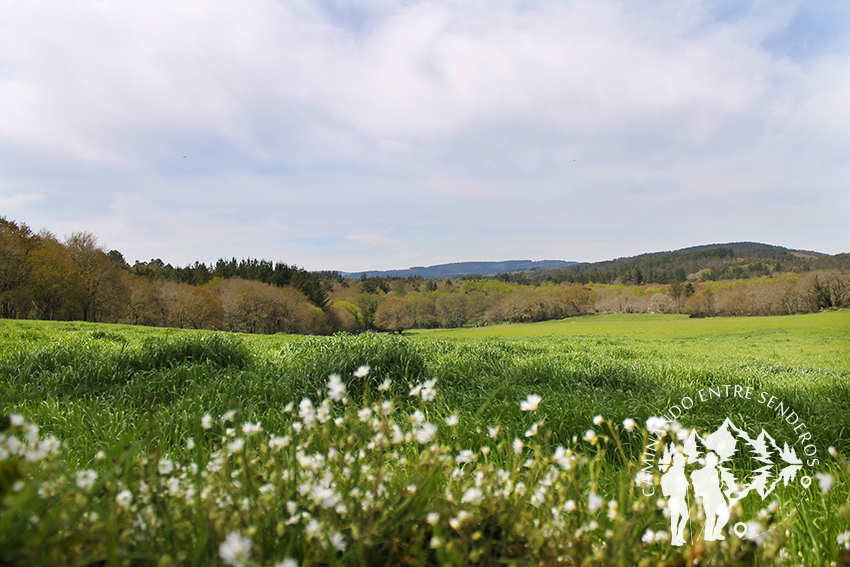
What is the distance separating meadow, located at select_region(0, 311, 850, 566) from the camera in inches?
55.7

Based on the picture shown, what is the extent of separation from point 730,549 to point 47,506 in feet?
7.37

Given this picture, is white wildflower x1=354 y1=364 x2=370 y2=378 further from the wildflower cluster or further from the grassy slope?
the grassy slope

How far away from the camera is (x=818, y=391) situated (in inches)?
256

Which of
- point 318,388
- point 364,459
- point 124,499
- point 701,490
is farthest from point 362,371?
point 318,388

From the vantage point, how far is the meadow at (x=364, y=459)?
142 centimetres

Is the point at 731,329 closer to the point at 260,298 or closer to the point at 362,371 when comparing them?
the point at 362,371

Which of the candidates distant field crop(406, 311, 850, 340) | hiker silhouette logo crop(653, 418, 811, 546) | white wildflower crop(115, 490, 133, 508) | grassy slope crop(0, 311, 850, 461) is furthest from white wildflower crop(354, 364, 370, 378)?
distant field crop(406, 311, 850, 340)

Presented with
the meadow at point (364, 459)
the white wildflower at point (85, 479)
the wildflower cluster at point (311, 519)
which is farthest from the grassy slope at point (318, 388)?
the white wildflower at point (85, 479)

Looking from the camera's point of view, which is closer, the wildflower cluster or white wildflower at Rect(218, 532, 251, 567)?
white wildflower at Rect(218, 532, 251, 567)

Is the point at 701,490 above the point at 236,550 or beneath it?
beneath

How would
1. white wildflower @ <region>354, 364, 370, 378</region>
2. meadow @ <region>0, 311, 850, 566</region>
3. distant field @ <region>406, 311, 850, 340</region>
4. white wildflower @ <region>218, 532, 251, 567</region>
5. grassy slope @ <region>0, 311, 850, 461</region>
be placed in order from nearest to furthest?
white wildflower @ <region>218, 532, 251, 567</region>, meadow @ <region>0, 311, 850, 566</region>, white wildflower @ <region>354, 364, 370, 378</region>, grassy slope @ <region>0, 311, 850, 461</region>, distant field @ <region>406, 311, 850, 340</region>

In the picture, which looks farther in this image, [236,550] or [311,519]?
[311,519]

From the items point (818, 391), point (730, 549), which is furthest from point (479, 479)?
point (818, 391)

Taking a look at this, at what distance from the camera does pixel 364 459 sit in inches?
91.3
